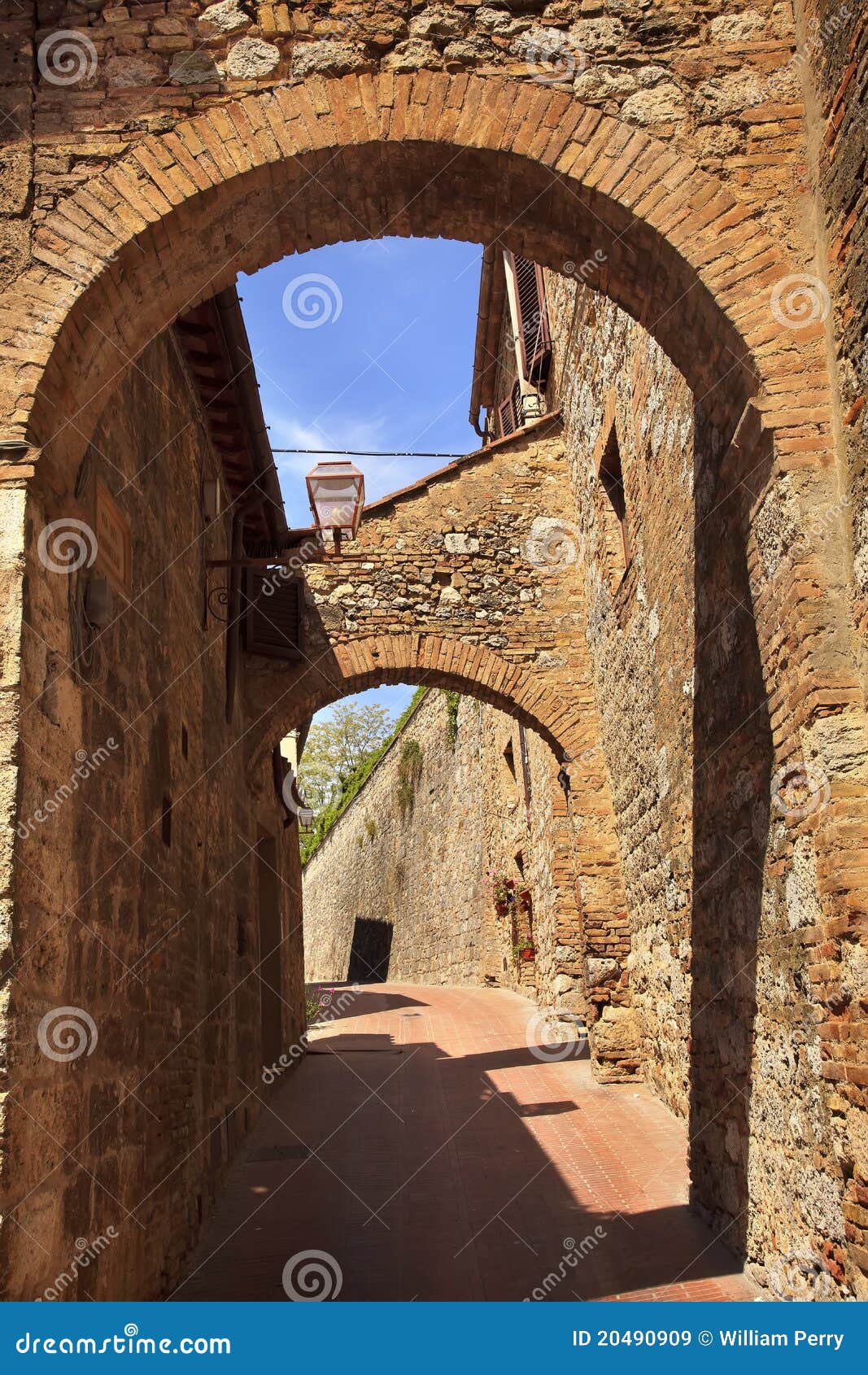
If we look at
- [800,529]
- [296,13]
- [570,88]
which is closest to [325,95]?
[296,13]

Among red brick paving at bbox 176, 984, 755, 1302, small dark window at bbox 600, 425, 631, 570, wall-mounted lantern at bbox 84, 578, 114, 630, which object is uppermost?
small dark window at bbox 600, 425, 631, 570

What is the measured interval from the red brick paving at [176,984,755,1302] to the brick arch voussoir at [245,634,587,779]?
2.91 metres

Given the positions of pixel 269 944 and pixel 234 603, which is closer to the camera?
pixel 234 603

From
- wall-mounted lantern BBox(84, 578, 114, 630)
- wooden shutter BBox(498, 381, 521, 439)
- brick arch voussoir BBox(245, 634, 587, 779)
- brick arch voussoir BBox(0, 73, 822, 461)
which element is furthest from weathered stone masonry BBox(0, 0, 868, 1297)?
wooden shutter BBox(498, 381, 521, 439)

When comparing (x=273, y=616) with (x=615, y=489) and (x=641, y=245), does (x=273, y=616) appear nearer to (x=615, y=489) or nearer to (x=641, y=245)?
(x=615, y=489)

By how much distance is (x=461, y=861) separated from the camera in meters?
18.2

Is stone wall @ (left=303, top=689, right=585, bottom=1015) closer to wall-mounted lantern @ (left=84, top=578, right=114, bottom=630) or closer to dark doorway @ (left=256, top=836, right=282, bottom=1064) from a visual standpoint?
dark doorway @ (left=256, top=836, right=282, bottom=1064)

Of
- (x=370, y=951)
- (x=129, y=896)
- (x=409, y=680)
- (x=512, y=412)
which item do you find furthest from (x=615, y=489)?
(x=370, y=951)

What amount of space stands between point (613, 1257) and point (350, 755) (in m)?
30.0

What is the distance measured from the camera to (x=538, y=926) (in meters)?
12.7

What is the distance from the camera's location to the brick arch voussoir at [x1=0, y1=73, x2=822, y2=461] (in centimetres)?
346

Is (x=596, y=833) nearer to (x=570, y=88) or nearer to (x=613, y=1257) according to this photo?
(x=613, y=1257)

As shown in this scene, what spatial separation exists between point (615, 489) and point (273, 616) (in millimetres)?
3090

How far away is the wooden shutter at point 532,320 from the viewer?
40.3 feet
